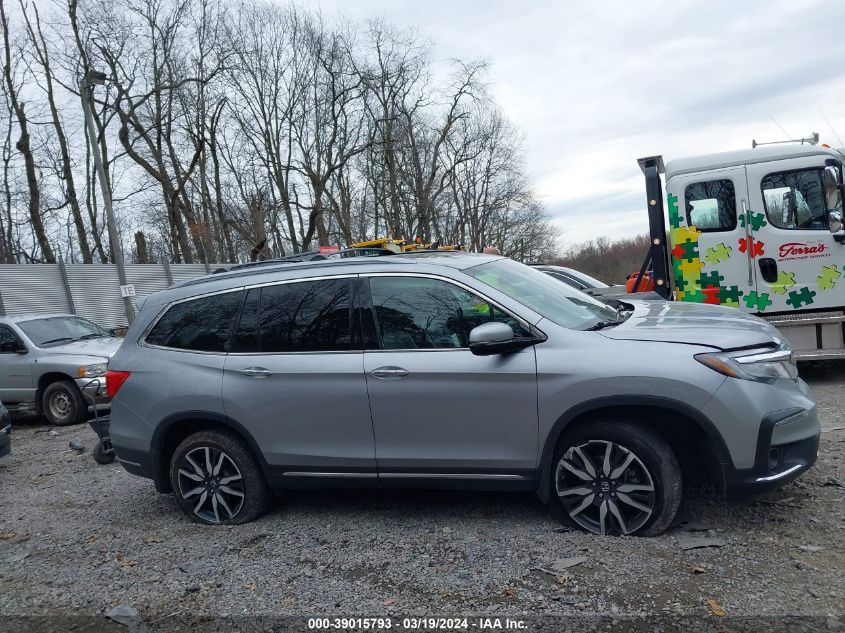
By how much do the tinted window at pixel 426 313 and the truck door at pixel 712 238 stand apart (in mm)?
5069

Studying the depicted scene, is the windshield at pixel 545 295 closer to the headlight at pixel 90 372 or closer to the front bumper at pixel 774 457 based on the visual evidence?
the front bumper at pixel 774 457

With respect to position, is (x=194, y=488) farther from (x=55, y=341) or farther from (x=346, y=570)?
(x=55, y=341)

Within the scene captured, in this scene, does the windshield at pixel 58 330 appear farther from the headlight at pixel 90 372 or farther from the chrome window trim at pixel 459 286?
the chrome window trim at pixel 459 286

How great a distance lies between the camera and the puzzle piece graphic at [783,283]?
25.3ft

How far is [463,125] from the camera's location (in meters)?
40.7

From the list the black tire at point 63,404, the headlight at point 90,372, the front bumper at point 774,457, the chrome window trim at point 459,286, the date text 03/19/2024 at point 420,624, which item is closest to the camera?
the date text 03/19/2024 at point 420,624

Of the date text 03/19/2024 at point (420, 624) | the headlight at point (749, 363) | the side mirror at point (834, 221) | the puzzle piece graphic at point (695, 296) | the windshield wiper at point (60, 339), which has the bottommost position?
the date text 03/19/2024 at point (420, 624)

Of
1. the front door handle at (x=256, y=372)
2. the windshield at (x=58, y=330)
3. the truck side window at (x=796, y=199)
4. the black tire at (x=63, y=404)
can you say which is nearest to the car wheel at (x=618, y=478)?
the front door handle at (x=256, y=372)

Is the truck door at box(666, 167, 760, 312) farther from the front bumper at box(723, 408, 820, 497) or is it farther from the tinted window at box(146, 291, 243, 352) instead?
the tinted window at box(146, 291, 243, 352)

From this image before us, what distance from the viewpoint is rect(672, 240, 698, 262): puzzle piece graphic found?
7965mm

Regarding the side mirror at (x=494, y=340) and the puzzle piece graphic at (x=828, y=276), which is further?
the puzzle piece graphic at (x=828, y=276)

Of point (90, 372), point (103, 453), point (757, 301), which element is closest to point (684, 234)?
point (757, 301)

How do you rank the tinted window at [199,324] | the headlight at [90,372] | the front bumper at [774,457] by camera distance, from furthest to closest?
the headlight at [90,372], the tinted window at [199,324], the front bumper at [774,457]

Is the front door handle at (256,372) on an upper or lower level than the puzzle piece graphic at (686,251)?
lower
